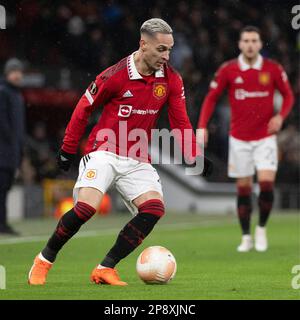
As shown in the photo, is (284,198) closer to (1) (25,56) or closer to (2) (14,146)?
(1) (25,56)

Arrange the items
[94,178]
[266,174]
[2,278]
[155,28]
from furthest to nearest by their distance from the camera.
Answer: [266,174] → [2,278] → [94,178] → [155,28]

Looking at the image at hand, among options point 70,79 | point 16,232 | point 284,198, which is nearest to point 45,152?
point 70,79

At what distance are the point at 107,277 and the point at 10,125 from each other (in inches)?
270

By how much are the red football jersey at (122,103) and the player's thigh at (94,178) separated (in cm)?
12

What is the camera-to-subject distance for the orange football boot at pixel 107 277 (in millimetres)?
8539

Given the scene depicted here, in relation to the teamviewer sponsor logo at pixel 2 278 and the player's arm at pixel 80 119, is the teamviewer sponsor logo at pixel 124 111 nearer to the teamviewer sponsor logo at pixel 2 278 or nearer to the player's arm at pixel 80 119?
the player's arm at pixel 80 119

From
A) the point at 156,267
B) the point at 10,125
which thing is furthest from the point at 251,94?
the point at 156,267

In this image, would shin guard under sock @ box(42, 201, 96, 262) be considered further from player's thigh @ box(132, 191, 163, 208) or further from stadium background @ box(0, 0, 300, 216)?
stadium background @ box(0, 0, 300, 216)

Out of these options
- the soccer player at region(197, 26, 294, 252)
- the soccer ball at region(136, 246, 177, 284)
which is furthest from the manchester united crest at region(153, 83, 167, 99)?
the soccer player at region(197, 26, 294, 252)

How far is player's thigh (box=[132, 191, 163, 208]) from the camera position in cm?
876

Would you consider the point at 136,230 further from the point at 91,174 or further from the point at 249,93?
the point at 249,93

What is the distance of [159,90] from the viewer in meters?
8.78

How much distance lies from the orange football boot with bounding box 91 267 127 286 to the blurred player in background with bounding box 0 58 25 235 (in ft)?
21.7
